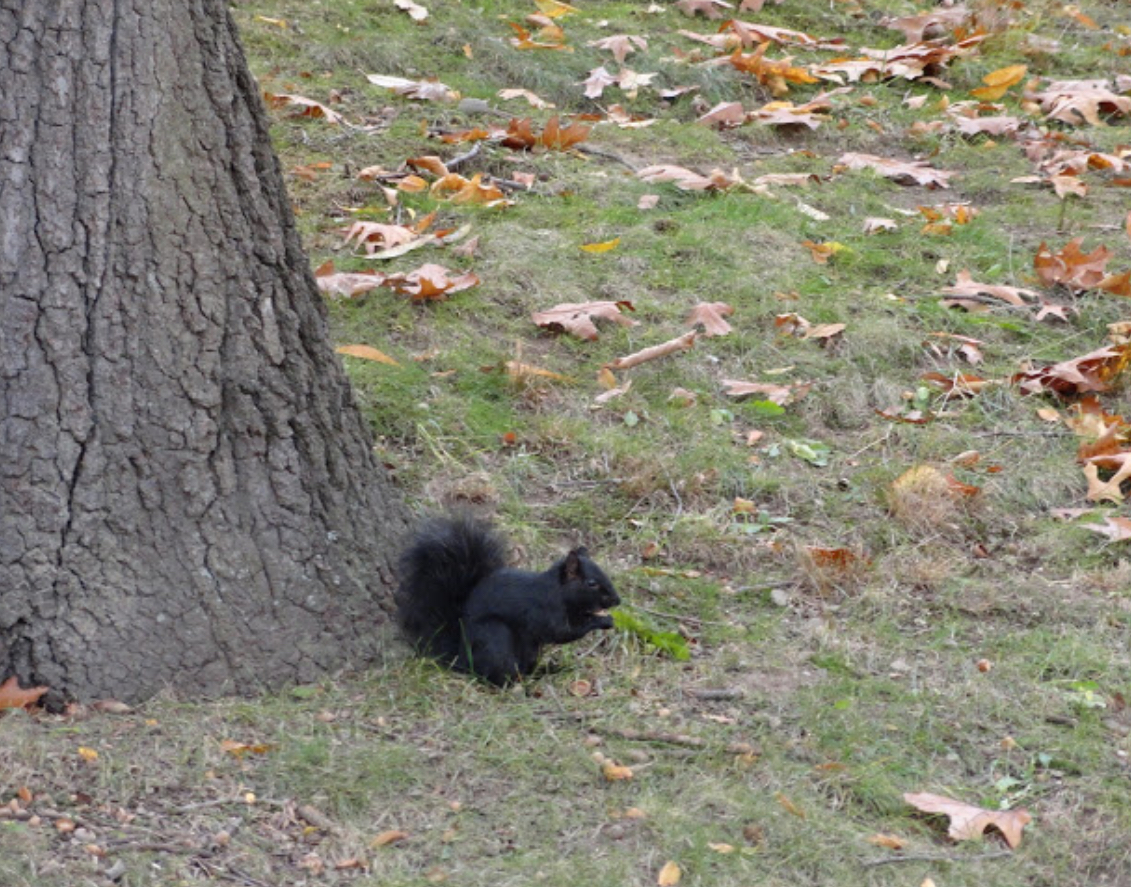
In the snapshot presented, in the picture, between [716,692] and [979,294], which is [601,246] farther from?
[716,692]

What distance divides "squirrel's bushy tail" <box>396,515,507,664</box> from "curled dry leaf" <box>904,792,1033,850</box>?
1.21 meters

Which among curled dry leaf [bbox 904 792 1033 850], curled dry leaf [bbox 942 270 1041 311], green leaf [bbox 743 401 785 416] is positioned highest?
curled dry leaf [bbox 942 270 1041 311]

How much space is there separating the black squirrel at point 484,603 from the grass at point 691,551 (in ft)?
0.34

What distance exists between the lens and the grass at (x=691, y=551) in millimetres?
3164

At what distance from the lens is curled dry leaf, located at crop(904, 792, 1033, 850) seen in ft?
10.5

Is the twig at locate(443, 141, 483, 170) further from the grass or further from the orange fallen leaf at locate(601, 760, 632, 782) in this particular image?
the orange fallen leaf at locate(601, 760, 632, 782)

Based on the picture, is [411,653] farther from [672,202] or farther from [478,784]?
[672,202]

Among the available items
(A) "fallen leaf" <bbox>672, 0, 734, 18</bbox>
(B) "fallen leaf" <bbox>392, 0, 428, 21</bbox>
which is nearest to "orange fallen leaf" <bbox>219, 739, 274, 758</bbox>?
(B) "fallen leaf" <bbox>392, 0, 428, 21</bbox>

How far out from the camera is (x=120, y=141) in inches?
135

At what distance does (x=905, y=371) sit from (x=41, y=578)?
3112mm

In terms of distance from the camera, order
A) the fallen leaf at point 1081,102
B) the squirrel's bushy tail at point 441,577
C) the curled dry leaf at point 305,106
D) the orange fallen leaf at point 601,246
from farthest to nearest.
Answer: the fallen leaf at point 1081,102
the curled dry leaf at point 305,106
the orange fallen leaf at point 601,246
the squirrel's bushy tail at point 441,577

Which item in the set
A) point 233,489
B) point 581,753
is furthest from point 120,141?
point 581,753

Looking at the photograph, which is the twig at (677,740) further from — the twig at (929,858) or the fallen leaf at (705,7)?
the fallen leaf at (705,7)

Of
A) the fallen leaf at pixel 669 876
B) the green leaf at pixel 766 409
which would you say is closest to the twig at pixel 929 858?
the fallen leaf at pixel 669 876
